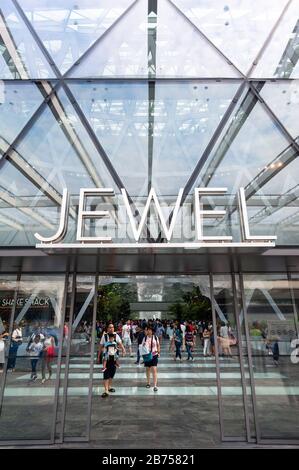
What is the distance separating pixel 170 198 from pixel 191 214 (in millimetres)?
957

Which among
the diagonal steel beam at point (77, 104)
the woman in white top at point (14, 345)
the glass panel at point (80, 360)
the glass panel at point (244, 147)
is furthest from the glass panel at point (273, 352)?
the woman in white top at point (14, 345)

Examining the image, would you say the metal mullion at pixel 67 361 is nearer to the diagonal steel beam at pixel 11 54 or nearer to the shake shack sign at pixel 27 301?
the shake shack sign at pixel 27 301

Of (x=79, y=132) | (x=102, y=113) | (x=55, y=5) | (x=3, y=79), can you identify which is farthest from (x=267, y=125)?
(x=3, y=79)

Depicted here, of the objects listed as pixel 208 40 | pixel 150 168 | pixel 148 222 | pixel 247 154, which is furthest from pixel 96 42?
pixel 148 222

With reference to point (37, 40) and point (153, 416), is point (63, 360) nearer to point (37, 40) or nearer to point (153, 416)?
point (153, 416)

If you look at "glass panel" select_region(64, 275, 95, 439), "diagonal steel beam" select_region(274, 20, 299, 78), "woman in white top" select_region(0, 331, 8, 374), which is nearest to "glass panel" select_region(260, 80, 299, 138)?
"diagonal steel beam" select_region(274, 20, 299, 78)

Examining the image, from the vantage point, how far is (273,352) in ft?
26.3

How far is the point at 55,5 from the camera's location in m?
9.78

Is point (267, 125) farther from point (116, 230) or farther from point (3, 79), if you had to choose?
point (3, 79)

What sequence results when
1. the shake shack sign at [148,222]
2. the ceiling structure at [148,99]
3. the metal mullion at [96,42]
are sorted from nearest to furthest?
the shake shack sign at [148,222]
the ceiling structure at [148,99]
the metal mullion at [96,42]

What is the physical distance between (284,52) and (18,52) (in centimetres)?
878

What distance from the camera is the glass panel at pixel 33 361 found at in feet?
24.3

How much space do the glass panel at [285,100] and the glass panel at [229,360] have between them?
16.8 feet
